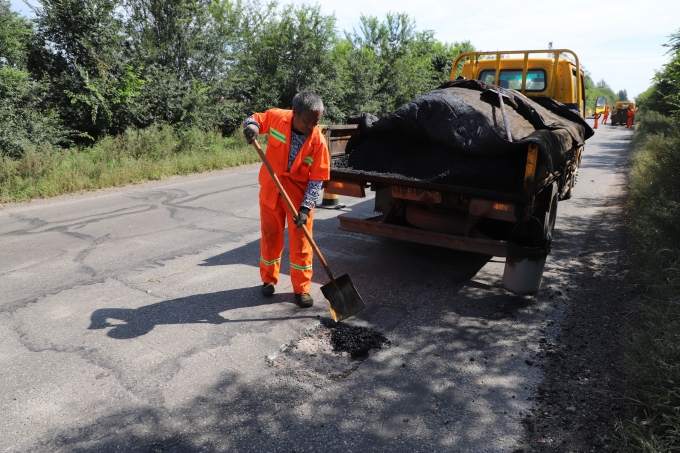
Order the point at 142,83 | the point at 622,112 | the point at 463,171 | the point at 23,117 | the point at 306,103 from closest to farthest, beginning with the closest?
1. the point at 306,103
2. the point at 463,171
3. the point at 23,117
4. the point at 142,83
5. the point at 622,112

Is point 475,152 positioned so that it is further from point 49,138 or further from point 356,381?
point 49,138

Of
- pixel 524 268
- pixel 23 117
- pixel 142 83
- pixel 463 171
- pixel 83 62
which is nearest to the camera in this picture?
pixel 524 268

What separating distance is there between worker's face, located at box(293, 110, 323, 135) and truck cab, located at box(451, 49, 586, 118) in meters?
4.44

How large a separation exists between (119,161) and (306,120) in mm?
8428

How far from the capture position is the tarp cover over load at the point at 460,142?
4293 millimetres

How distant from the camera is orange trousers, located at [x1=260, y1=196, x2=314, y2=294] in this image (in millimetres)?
4016

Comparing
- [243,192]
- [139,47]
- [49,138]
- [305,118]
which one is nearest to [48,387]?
[305,118]

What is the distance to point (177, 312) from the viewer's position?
3.83 m

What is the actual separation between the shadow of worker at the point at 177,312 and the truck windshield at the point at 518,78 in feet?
17.7

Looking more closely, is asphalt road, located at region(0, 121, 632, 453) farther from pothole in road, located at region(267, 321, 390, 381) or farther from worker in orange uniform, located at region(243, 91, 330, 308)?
worker in orange uniform, located at region(243, 91, 330, 308)

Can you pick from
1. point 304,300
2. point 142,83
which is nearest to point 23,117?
point 142,83

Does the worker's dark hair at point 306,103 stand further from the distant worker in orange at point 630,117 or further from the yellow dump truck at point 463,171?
the distant worker in orange at point 630,117

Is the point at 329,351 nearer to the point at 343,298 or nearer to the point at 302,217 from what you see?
the point at 343,298

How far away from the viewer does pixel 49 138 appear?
399 inches
